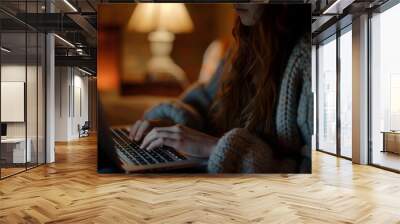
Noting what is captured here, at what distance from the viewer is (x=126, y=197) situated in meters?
4.61

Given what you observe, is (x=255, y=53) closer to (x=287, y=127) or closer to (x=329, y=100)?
(x=287, y=127)

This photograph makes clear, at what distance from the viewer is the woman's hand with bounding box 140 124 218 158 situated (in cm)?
571

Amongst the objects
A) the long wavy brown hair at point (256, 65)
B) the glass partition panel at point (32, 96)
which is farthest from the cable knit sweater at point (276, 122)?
the glass partition panel at point (32, 96)

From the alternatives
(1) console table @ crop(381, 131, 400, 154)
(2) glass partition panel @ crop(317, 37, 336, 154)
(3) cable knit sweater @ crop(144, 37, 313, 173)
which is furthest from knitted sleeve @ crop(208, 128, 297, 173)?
(2) glass partition panel @ crop(317, 37, 336, 154)

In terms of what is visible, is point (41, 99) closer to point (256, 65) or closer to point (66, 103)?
point (256, 65)

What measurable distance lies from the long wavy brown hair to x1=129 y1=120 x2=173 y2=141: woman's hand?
82 cm

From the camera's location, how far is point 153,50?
19.1 feet

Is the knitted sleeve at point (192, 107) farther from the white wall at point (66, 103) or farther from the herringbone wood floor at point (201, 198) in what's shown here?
the white wall at point (66, 103)

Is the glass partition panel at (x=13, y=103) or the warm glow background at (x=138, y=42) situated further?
the glass partition panel at (x=13, y=103)

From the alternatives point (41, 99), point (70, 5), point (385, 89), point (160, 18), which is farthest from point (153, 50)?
point (385, 89)

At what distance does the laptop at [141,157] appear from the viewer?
5.77 m

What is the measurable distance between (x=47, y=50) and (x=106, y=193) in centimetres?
417

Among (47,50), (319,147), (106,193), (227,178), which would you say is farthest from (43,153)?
(319,147)

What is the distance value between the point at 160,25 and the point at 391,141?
15.0ft
